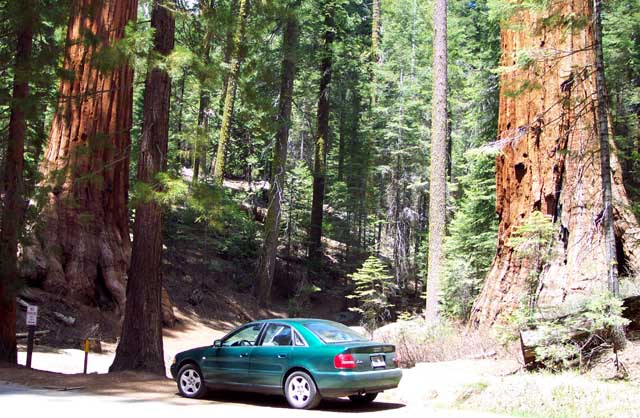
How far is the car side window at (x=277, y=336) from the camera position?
9.66 m

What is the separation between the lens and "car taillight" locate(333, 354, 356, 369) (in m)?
8.80

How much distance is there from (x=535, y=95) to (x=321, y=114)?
20.9 m

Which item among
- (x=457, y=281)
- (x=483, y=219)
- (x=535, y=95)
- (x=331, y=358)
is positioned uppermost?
(x=535, y=95)

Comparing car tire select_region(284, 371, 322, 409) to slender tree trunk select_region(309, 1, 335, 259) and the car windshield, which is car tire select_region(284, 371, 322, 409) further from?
slender tree trunk select_region(309, 1, 335, 259)

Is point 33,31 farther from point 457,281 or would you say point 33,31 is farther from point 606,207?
point 457,281

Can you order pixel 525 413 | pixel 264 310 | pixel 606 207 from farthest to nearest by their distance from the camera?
pixel 264 310
pixel 606 207
pixel 525 413

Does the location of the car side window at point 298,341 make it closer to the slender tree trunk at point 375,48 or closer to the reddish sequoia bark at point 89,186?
the reddish sequoia bark at point 89,186

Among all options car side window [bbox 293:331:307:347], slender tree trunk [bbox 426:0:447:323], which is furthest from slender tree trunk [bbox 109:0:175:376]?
slender tree trunk [bbox 426:0:447:323]

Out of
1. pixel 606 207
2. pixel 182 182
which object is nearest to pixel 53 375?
pixel 182 182

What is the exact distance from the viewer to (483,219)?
76.5 ft

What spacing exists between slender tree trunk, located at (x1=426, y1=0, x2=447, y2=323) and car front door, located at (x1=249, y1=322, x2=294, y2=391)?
8.82m

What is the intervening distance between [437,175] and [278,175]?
38.9 feet

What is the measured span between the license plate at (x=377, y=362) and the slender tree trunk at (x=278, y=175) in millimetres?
19360

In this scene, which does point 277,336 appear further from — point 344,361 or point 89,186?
point 89,186
